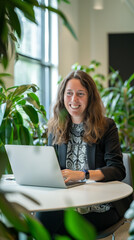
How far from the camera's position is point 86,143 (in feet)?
7.87

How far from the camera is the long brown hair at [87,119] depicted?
2.40 m

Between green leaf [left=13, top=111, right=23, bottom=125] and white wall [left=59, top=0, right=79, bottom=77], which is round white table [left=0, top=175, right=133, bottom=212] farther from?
white wall [left=59, top=0, right=79, bottom=77]

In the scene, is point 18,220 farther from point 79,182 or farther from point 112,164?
point 112,164

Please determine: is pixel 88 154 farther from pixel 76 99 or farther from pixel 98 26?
pixel 98 26

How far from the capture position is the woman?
83.4 inches

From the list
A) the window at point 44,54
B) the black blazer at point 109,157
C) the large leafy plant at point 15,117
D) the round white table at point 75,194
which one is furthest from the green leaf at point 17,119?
the window at point 44,54

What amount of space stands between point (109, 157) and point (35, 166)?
2.04 ft

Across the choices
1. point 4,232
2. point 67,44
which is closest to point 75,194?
point 4,232

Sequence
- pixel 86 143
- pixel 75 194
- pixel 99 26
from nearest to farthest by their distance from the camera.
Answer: pixel 75 194 → pixel 86 143 → pixel 99 26

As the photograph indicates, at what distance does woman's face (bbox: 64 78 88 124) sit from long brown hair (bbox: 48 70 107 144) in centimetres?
3

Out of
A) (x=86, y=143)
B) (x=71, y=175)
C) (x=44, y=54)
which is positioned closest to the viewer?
(x=71, y=175)

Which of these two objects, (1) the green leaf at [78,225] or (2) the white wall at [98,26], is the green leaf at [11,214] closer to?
(1) the green leaf at [78,225]

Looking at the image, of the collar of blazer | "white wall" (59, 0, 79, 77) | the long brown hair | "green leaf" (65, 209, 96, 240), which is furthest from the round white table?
"white wall" (59, 0, 79, 77)

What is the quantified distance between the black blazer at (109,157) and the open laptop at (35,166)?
360mm
